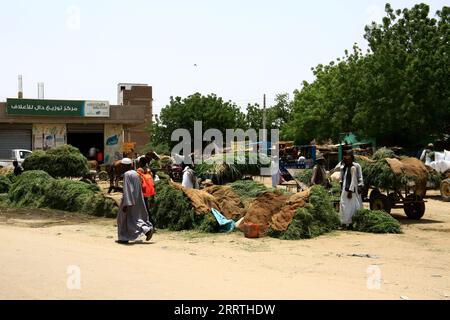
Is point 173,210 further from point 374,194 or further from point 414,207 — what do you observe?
point 414,207

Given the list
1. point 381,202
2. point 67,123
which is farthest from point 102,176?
point 381,202

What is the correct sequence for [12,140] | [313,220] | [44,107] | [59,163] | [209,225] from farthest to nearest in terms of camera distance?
1. [12,140]
2. [44,107]
3. [59,163]
4. [209,225]
5. [313,220]

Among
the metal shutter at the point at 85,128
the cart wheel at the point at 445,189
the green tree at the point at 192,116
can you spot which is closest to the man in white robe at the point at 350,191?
the cart wheel at the point at 445,189

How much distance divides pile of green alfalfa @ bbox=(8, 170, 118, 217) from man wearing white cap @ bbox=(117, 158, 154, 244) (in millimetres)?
5046

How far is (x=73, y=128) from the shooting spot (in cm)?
Result: 4294

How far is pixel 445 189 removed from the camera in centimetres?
2095

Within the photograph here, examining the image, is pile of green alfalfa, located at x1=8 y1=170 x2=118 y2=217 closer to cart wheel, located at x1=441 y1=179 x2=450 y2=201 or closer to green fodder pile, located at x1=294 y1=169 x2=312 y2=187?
green fodder pile, located at x1=294 y1=169 x2=312 y2=187

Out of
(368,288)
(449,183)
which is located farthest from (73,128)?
(368,288)

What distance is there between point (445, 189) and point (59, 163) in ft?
46.2

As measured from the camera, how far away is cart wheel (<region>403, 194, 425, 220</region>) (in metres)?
16.1

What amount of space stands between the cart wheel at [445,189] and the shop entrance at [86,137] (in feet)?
89.1

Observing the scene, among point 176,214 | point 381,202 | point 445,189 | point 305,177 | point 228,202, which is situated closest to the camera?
point 176,214

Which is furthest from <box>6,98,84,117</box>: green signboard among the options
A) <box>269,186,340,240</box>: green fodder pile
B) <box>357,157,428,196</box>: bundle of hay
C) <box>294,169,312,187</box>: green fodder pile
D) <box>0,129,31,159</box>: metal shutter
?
<box>269,186,340,240</box>: green fodder pile

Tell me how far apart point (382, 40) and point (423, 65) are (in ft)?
11.4
